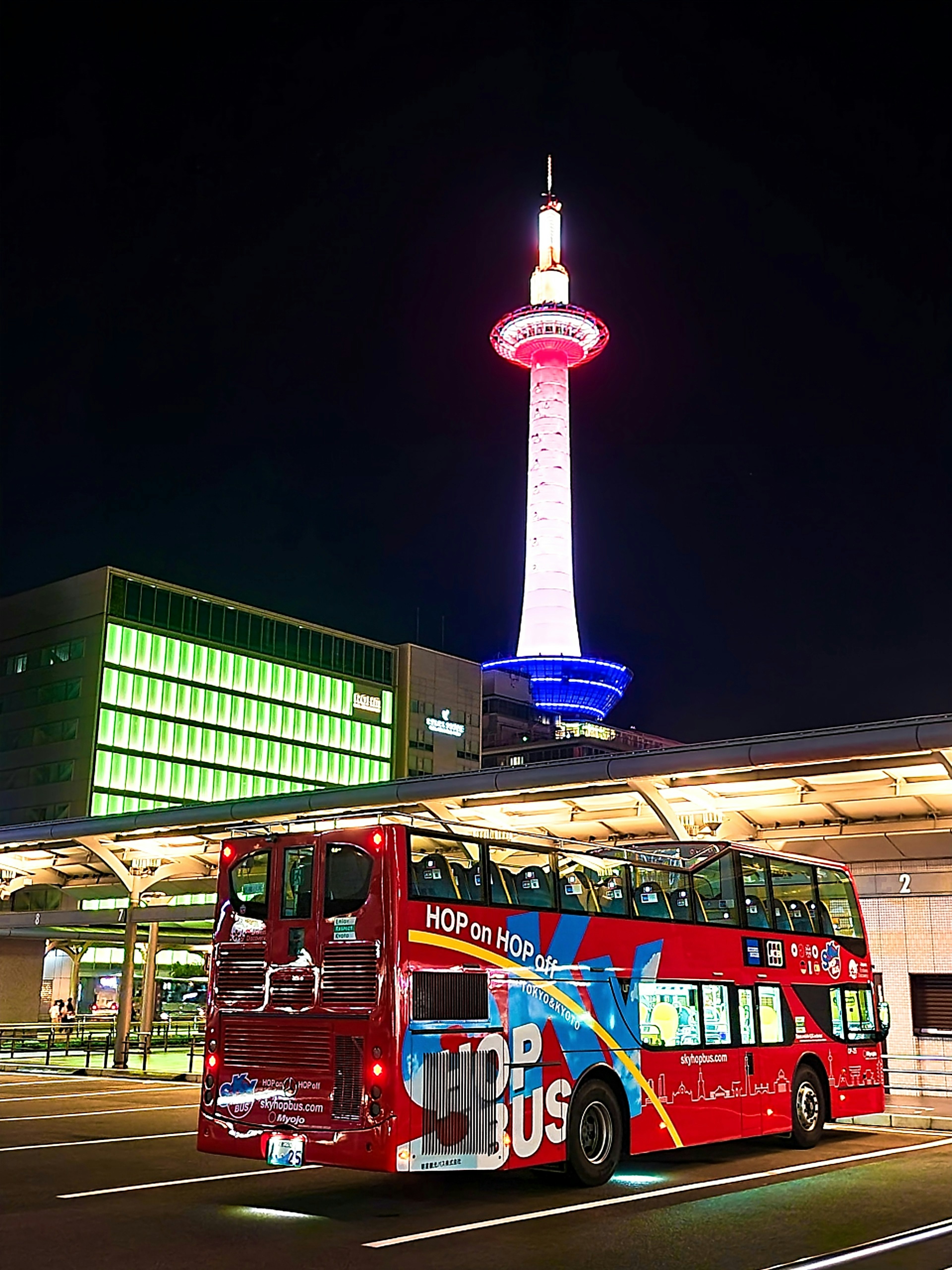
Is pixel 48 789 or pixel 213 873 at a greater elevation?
pixel 48 789

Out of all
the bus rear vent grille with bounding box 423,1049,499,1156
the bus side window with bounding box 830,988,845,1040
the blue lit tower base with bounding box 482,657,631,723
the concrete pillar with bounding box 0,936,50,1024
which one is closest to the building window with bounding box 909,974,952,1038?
the bus side window with bounding box 830,988,845,1040

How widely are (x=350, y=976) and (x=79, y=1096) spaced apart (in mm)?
13571

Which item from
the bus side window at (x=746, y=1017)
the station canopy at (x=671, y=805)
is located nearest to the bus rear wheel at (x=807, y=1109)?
the bus side window at (x=746, y=1017)

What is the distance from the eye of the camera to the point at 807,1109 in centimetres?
1695

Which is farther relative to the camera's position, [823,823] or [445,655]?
[445,655]

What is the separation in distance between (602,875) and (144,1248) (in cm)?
643

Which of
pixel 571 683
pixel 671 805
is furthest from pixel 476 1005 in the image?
pixel 571 683

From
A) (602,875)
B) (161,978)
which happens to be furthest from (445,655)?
(602,875)

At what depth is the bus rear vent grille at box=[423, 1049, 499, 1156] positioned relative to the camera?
39.4ft

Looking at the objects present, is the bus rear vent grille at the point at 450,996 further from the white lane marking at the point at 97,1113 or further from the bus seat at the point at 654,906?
the white lane marking at the point at 97,1113

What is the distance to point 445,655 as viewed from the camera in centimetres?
10531

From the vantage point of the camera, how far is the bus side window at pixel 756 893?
54.2 ft

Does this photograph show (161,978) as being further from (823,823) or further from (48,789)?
(823,823)

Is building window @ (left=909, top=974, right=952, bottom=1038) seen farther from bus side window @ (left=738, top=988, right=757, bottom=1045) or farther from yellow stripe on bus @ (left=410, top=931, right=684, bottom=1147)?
yellow stripe on bus @ (left=410, top=931, right=684, bottom=1147)
